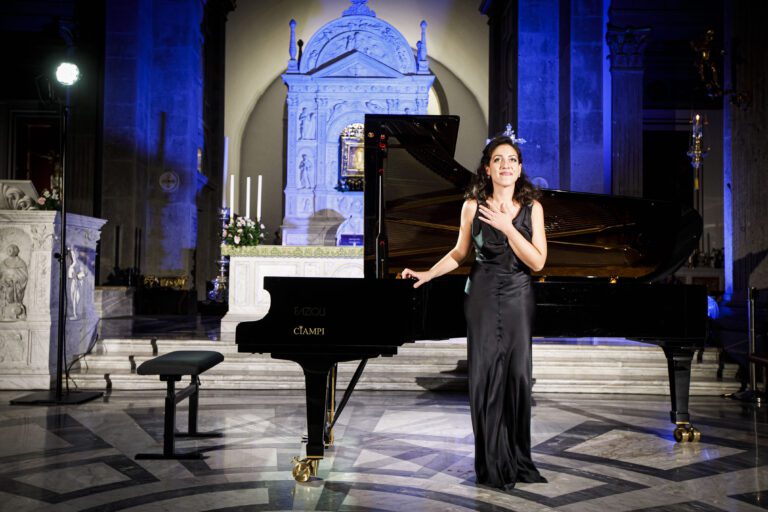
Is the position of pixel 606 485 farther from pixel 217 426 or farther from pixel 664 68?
pixel 664 68

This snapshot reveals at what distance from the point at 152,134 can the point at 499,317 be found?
10.7 meters

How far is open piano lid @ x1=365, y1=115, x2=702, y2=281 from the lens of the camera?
12.3 ft

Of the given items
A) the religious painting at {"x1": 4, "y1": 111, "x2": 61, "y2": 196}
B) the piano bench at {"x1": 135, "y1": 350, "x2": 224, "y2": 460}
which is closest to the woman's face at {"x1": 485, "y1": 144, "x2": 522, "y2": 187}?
the piano bench at {"x1": 135, "y1": 350, "x2": 224, "y2": 460}

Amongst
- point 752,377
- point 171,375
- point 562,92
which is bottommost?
point 752,377

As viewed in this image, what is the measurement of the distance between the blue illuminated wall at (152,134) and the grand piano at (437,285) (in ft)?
28.4

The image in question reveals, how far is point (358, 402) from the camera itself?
214 inches

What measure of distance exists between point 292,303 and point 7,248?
12.8ft

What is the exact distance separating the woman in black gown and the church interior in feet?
0.79

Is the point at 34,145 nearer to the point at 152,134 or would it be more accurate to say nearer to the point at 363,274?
the point at 152,134

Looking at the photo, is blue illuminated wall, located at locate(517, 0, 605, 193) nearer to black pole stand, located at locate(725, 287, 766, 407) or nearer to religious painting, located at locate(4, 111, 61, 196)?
black pole stand, located at locate(725, 287, 766, 407)

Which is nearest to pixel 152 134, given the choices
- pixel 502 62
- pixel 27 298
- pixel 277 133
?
pixel 277 133

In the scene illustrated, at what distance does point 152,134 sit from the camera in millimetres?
12414

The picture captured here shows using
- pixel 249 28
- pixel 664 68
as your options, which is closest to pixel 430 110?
pixel 249 28

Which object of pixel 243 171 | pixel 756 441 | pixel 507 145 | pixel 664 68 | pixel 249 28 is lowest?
pixel 756 441
